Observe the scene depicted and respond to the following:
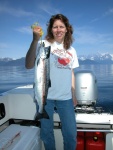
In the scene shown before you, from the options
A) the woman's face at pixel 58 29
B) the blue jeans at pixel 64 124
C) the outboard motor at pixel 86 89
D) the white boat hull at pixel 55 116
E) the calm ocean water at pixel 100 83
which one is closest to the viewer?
the woman's face at pixel 58 29

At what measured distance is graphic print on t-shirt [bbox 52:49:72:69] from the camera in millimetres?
3367

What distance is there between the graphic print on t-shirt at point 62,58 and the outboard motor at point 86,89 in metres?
1.38

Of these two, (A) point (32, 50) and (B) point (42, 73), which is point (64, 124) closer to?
(B) point (42, 73)

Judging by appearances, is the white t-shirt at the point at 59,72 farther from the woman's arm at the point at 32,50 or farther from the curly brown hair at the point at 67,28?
the woman's arm at the point at 32,50

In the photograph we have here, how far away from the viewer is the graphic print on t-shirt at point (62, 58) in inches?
133

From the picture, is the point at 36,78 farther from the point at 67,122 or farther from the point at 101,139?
the point at 101,139

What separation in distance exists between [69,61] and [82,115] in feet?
4.21

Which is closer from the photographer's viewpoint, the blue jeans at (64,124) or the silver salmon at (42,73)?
the silver salmon at (42,73)

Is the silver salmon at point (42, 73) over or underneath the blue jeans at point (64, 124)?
over

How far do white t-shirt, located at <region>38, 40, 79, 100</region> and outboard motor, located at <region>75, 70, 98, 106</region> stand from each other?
4.07ft

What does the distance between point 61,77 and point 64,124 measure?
2.75 feet

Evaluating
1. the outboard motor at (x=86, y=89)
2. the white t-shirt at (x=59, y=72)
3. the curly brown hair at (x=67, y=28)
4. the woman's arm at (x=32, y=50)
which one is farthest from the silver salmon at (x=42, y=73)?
the outboard motor at (x=86, y=89)

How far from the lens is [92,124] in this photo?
4.09m

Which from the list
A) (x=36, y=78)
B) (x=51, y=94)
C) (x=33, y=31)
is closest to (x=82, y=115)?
(x=51, y=94)
